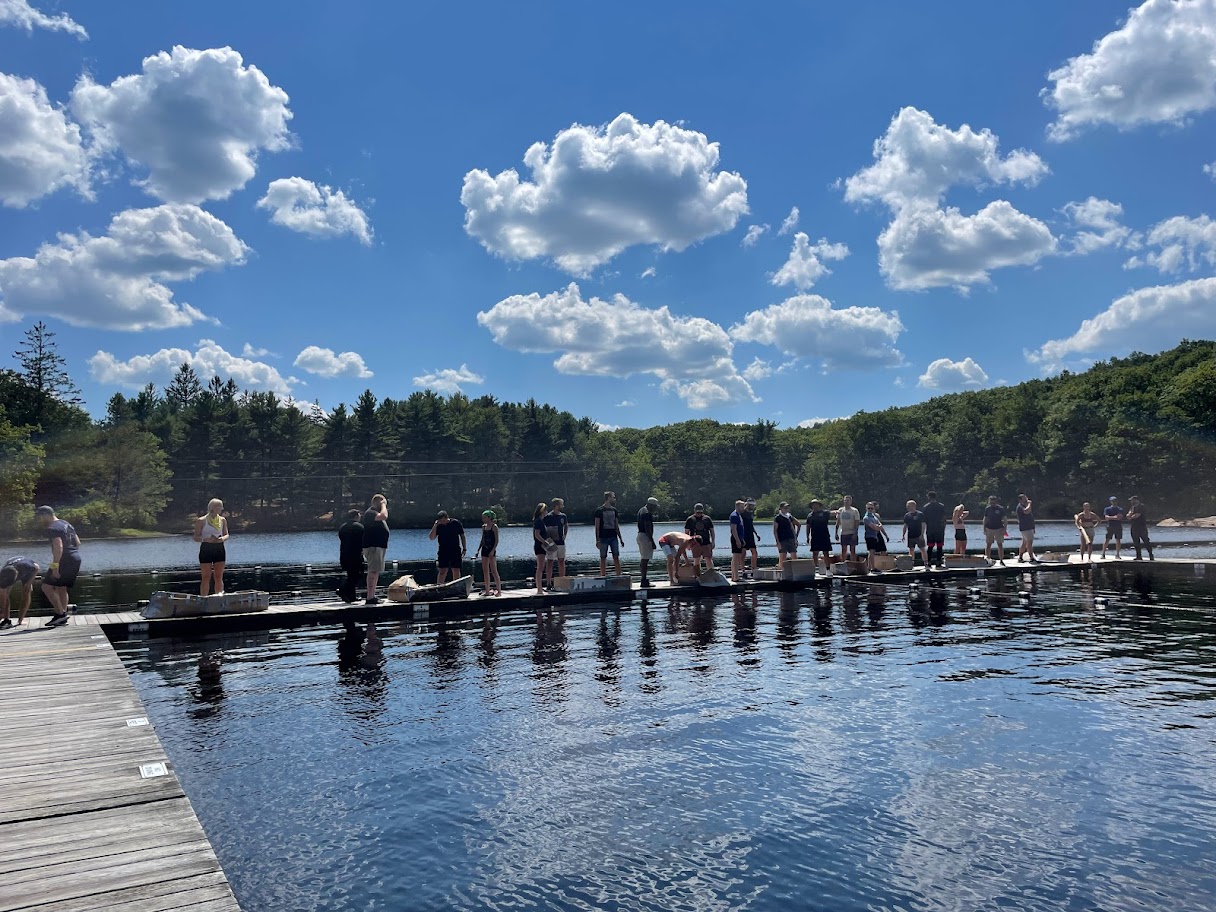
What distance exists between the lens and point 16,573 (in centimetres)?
1475

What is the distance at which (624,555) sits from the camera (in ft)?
164

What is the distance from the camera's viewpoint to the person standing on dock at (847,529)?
2433 cm

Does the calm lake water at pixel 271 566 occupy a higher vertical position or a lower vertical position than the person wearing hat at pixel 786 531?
lower

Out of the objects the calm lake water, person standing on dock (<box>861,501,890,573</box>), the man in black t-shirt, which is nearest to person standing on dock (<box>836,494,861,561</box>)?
person standing on dock (<box>861,501,890,573</box>)

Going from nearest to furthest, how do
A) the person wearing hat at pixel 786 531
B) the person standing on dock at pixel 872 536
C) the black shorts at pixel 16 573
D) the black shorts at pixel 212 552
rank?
the black shorts at pixel 16 573 < the black shorts at pixel 212 552 < the person wearing hat at pixel 786 531 < the person standing on dock at pixel 872 536

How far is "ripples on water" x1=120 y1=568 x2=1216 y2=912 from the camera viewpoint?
598 centimetres

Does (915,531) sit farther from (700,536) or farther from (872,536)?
(700,536)

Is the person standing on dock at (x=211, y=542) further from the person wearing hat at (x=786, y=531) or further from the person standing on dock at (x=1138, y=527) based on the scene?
the person standing on dock at (x=1138, y=527)

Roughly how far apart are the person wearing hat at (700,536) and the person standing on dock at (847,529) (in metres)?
4.73

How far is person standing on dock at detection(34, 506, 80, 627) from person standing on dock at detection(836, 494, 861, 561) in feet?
63.4

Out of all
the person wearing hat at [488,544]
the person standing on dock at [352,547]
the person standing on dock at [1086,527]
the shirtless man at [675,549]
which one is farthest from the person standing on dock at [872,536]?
the person standing on dock at [352,547]

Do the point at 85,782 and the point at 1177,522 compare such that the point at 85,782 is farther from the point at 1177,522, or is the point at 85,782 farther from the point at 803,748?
the point at 1177,522

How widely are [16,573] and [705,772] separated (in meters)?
13.7

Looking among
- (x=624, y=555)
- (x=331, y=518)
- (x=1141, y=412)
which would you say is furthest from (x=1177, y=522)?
(x=331, y=518)
